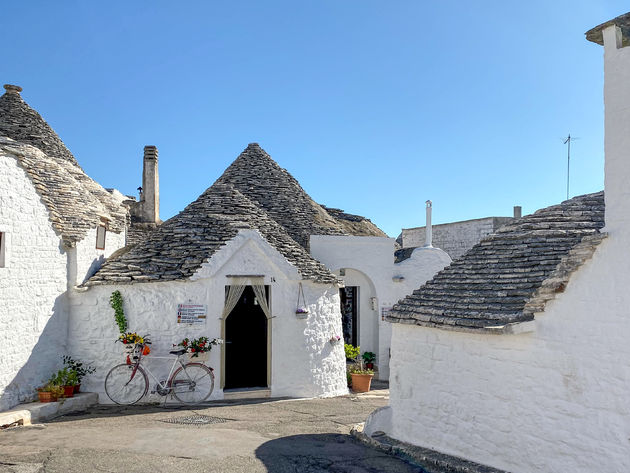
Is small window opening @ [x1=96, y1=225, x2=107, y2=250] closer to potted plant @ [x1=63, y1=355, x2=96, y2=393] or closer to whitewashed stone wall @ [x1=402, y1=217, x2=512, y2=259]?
potted plant @ [x1=63, y1=355, x2=96, y2=393]

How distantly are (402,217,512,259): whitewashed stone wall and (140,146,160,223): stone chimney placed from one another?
505 inches

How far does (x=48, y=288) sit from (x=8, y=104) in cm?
739

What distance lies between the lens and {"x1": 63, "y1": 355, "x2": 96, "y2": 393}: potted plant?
11.9 meters

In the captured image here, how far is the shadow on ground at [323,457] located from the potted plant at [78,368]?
17.3ft

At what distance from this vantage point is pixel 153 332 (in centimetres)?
1212

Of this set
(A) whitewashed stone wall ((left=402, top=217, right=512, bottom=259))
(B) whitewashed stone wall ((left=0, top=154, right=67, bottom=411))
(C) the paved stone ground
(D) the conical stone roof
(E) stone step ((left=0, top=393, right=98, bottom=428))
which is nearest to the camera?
(C) the paved stone ground

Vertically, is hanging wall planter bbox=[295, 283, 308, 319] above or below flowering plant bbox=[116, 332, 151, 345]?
above

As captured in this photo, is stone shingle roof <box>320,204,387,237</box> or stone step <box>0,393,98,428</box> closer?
stone step <box>0,393,98,428</box>

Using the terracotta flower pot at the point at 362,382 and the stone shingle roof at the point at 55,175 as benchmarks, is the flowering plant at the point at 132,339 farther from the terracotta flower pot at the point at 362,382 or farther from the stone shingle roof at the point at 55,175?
the terracotta flower pot at the point at 362,382

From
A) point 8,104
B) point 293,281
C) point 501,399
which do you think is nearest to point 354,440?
point 501,399

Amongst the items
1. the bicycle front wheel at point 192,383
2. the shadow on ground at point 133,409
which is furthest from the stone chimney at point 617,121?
the bicycle front wheel at point 192,383

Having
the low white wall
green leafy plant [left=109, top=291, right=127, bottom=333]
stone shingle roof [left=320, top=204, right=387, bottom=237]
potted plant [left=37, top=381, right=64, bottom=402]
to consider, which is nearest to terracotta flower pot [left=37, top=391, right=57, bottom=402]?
potted plant [left=37, top=381, right=64, bottom=402]

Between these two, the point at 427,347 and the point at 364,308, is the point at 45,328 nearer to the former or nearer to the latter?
the point at 427,347

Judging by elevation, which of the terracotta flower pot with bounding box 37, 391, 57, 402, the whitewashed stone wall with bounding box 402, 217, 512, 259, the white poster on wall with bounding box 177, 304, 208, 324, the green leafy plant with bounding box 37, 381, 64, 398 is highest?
the whitewashed stone wall with bounding box 402, 217, 512, 259
